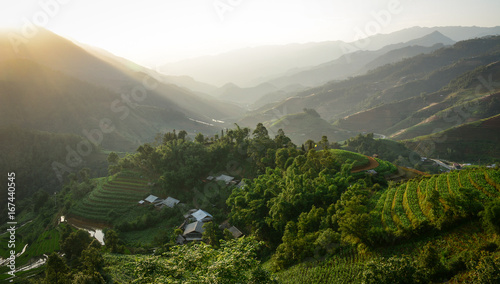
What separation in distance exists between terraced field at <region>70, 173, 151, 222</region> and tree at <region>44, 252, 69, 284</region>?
1686 centimetres

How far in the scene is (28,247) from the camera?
120ft

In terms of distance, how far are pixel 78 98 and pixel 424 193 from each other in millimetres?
130538

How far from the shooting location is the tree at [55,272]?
20750 millimetres

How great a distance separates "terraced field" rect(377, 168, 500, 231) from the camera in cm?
1467

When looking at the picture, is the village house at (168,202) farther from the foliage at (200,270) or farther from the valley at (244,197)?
the foliage at (200,270)

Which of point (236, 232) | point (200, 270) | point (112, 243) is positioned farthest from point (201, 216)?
A: point (200, 270)

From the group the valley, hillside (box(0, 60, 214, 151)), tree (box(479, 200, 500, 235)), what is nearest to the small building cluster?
the valley

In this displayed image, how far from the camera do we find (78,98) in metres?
114

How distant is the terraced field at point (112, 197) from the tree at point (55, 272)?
16864mm

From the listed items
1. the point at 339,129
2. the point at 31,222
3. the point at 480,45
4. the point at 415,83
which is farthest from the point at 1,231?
the point at 480,45

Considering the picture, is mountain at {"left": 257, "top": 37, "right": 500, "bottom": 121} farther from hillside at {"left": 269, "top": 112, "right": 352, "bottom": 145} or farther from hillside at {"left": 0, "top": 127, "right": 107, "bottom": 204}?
hillside at {"left": 0, "top": 127, "right": 107, "bottom": 204}

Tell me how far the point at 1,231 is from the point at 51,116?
229 ft

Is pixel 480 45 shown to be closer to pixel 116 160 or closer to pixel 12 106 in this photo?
pixel 116 160

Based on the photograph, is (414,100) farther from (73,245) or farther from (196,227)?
(73,245)
